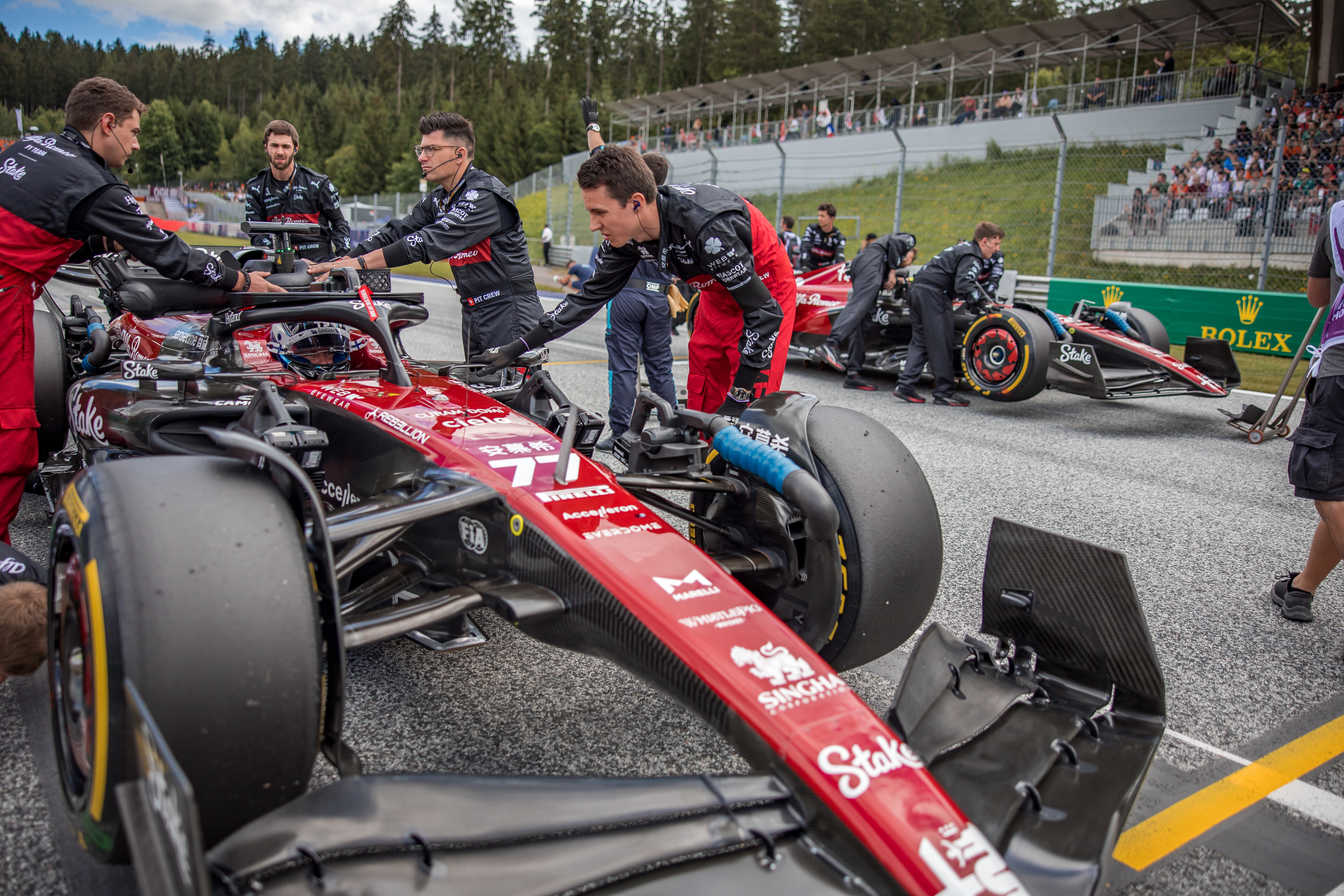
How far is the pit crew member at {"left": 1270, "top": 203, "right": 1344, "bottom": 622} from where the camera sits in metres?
3.27

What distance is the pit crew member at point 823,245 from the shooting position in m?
11.1

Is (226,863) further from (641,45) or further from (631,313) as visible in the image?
(641,45)

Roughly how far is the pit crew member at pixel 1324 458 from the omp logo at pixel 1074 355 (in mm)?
3667

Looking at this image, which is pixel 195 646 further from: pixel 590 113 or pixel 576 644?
pixel 590 113

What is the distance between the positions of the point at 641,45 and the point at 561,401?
79488 mm

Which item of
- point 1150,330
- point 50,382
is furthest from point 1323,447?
point 50,382

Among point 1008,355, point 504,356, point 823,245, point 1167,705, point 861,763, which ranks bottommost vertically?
point 1167,705

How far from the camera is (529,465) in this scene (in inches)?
92.0

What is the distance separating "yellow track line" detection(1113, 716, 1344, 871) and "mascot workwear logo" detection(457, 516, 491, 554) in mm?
1569

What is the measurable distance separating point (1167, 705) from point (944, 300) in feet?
18.8

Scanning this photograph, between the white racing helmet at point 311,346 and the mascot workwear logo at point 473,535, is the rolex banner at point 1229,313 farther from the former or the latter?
the mascot workwear logo at point 473,535

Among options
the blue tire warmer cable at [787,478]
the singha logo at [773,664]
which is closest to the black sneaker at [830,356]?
the blue tire warmer cable at [787,478]

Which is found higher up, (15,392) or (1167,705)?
(15,392)

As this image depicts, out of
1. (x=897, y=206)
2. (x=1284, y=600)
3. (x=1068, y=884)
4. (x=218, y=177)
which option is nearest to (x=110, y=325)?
(x=1068, y=884)
